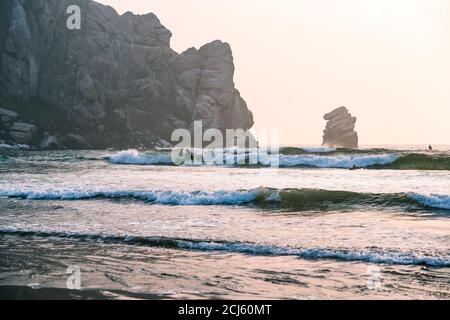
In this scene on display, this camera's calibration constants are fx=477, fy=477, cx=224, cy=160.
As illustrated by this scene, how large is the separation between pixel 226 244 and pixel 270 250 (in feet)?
5.41

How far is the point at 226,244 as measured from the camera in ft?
52.6

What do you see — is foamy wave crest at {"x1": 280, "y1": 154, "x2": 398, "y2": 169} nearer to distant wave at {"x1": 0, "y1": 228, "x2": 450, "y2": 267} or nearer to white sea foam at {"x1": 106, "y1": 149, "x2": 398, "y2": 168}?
white sea foam at {"x1": 106, "y1": 149, "x2": 398, "y2": 168}

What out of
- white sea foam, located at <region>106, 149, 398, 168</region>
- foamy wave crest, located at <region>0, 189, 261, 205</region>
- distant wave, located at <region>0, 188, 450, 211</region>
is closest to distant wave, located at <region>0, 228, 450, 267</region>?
distant wave, located at <region>0, 188, 450, 211</region>

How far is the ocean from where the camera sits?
36.6 ft

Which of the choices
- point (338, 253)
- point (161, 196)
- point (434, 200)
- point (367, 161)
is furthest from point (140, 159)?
point (338, 253)

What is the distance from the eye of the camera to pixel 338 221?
21547mm

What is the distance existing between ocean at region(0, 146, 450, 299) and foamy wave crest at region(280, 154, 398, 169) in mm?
32760

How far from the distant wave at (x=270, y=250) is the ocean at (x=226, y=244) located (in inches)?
1.4

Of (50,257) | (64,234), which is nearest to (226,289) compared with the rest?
(50,257)

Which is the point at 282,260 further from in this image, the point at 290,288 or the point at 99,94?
the point at 99,94

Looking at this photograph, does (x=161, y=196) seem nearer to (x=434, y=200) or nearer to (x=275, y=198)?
(x=275, y=198)

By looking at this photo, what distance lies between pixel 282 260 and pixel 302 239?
2.97 metres
